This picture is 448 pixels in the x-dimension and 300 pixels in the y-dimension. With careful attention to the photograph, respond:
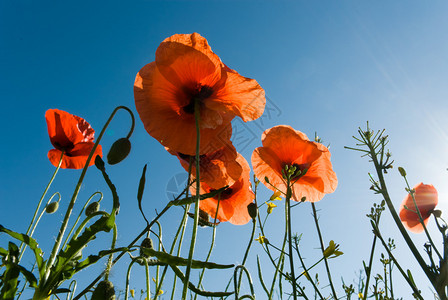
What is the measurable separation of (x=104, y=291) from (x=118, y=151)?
491 millimetres

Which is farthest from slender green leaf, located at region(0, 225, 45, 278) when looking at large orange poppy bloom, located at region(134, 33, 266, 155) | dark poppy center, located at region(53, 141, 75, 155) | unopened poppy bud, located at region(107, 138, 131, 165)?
dark poppy center, located at region(53, 141, 75, 155)

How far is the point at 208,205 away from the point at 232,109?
666mm

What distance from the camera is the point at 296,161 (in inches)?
75.6

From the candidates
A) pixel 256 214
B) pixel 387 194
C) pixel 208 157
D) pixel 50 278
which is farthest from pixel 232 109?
pixel 50 278

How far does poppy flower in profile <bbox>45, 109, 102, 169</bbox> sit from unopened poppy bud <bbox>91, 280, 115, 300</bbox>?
1168mm

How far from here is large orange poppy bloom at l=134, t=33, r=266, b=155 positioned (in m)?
1.22

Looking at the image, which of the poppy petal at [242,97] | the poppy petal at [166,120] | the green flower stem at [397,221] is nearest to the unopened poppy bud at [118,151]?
the poppy petal at [166,120]

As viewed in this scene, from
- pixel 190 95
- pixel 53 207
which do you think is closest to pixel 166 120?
pixel 190 95

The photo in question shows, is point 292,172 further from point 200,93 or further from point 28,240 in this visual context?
point 28,240

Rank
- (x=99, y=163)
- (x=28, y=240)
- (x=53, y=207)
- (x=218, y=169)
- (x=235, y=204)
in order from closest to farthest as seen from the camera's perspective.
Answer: (x=28, y=240)
(x=99, y=163)
(x=218, y=169)
(x=235, y=204)
(x=53, y=207)

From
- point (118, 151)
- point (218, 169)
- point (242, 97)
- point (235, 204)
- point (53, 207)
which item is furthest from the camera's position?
point (53, 207)

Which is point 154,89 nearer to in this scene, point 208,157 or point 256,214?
point 208,157

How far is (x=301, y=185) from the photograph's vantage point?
6.42 ft

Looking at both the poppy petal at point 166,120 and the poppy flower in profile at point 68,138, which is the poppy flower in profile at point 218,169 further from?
the poppy flower in profile at point 68,138
